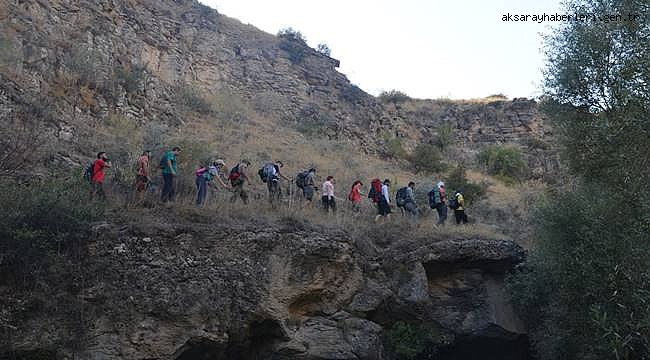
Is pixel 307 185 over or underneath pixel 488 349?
over

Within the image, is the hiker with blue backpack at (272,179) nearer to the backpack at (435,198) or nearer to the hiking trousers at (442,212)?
the backpack at (435,198)

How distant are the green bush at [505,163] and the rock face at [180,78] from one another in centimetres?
156

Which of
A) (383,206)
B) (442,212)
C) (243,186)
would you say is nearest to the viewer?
(243,186)

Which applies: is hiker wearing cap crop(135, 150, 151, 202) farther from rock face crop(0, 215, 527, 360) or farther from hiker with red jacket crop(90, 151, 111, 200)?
rock face crop(0, 215, 527, 360)

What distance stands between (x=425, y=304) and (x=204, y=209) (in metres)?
5.17

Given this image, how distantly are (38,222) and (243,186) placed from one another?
18.4ft

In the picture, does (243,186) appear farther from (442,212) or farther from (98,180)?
(442,212)

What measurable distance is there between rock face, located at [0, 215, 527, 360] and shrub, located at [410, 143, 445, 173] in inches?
548

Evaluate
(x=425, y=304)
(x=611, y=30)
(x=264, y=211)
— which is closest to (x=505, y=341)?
(x=425, y=304)

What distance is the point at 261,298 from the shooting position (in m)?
10.5

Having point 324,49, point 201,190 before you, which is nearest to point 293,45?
point 324,49

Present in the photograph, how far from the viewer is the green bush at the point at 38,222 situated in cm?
870

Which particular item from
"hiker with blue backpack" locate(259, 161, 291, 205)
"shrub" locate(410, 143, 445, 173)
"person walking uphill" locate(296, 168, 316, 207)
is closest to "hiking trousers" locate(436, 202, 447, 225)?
"person walking uphill" locate(296, 168, 316, 207)

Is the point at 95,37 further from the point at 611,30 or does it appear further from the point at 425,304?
the point at 611,30
